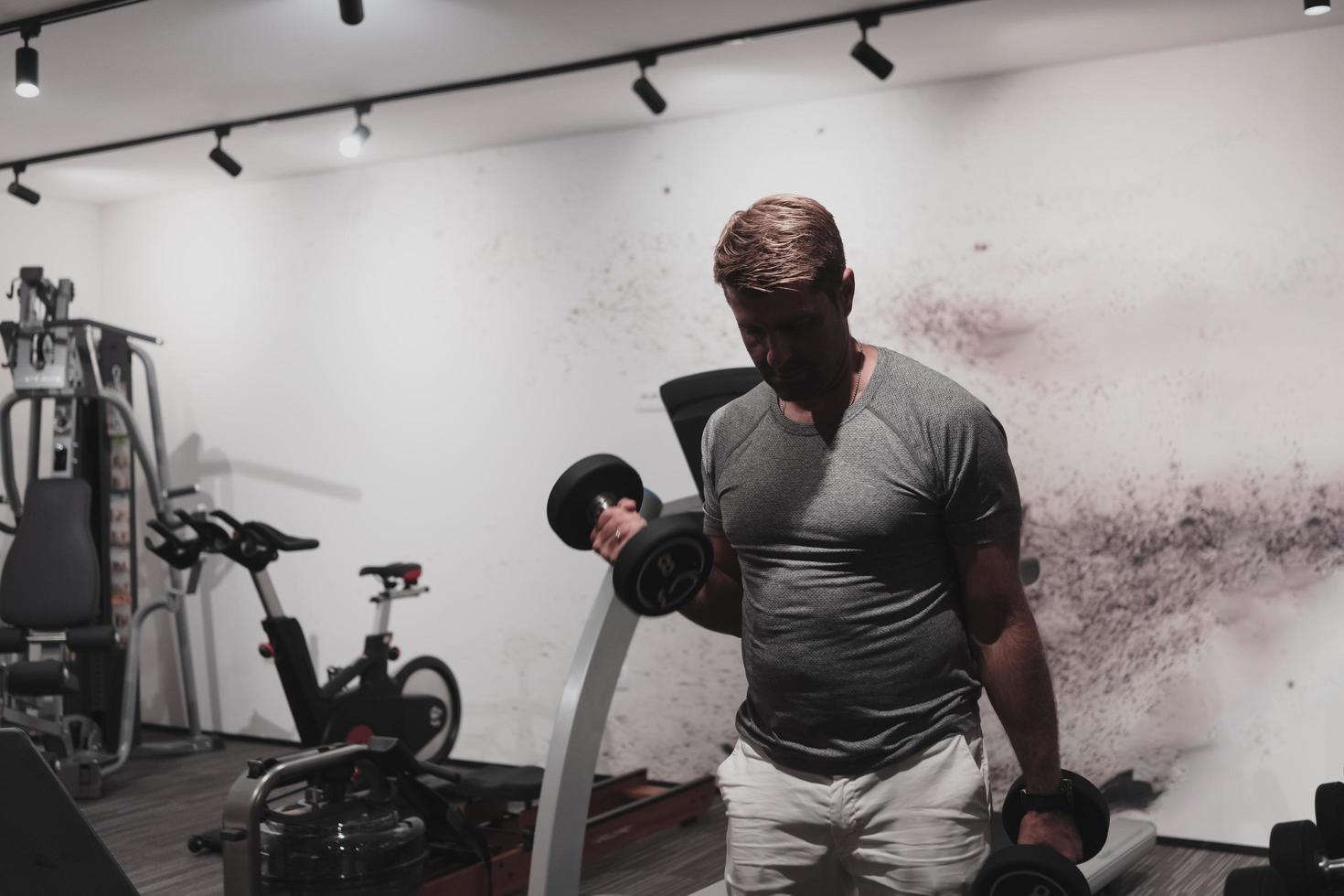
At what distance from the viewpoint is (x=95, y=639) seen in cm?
492

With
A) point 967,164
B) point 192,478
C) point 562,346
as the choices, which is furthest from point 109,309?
point 967,164

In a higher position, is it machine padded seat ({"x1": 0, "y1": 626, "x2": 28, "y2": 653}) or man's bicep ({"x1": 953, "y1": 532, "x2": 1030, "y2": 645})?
man's bicep ({"x1": 953, "y1": 532, "x2": 1030, "y2": 645})

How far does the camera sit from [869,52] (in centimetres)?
379

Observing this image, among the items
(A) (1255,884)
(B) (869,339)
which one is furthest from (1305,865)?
(B) (869,339)

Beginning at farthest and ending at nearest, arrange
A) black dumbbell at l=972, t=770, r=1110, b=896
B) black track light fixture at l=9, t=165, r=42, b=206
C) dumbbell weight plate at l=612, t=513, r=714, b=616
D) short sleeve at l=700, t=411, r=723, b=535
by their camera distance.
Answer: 1. black track light fixture at l=9, t=165, r=42, b=206
2. short sleeve at l=700, t=411, r=723, b=535
3. dumbbell weight plate at l=612, t=513, r=714, b=616
4. black dumbbell at l=972, t=770, r=1110, b=896

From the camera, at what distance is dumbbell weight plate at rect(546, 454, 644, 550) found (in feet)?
6.02

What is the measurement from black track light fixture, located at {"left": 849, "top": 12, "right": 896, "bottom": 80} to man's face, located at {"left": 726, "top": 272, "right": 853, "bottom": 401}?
96.7 inches

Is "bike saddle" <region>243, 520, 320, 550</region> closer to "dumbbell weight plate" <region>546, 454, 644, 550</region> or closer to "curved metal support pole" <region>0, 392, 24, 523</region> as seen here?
"curved metal support pole" <region>0, 392, 24, 523</region>

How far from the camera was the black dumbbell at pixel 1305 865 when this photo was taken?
6.89 ft

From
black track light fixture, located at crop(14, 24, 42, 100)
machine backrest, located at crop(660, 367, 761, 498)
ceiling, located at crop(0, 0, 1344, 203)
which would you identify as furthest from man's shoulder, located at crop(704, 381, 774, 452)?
black track light fixture, located at crop(14, 24, 42, 100)

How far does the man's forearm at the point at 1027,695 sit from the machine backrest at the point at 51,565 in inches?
174

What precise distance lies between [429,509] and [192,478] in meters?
1.51

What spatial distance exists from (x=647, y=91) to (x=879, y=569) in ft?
9.94

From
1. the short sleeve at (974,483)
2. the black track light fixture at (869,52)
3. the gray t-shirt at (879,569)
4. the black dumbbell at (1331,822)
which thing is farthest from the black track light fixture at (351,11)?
the black dumbbell at (1331,822)
